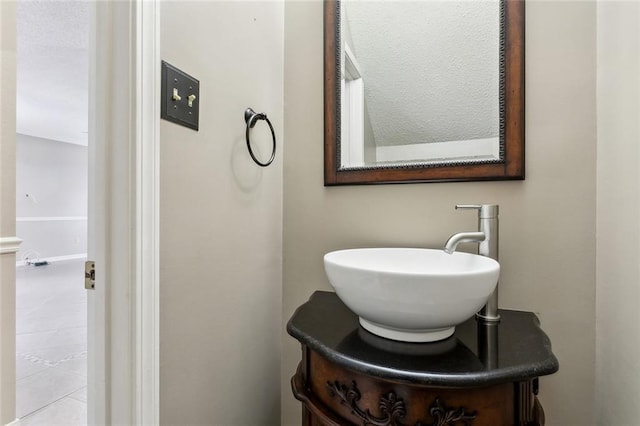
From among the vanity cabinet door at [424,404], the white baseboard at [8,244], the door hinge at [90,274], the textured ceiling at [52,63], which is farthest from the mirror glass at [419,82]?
the white baseboard at [8,244]

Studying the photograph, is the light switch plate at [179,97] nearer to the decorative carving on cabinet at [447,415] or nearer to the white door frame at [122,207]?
the white door frame at [122,207]

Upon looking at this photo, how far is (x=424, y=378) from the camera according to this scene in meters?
0.50

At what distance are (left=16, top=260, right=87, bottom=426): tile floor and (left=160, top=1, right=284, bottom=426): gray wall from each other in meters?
1.16

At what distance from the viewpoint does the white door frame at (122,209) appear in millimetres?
565

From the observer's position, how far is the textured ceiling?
190cm

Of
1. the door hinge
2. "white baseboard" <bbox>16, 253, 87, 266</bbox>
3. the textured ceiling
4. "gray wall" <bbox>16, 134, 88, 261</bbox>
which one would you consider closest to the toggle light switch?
the door hinge

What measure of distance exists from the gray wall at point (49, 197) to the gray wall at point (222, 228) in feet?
19.7

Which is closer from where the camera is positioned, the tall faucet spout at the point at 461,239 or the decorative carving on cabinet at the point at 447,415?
the decorative carving on cabinet at the point at 447,415

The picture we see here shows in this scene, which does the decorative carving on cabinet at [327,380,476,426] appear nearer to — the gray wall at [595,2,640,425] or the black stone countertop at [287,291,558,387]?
the black stone countertop at [287,291,558,387]

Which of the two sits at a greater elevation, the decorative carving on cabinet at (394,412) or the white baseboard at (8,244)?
the white baseboard at (8,244)

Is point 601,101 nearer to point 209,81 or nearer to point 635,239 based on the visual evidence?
point 635,239

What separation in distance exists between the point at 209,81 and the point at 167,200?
13.8 inches

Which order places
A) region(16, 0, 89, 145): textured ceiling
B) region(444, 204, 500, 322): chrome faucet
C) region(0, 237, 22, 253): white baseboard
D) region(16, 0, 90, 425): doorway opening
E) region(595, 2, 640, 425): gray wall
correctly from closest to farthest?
region(595, 2, 640, 425): gray wall, region(444, 204, 500, 322): chrome faucet, region(0, 237, 22, 253): white baseboard, region(16, 0, 90, 425): doorway opening, region(16, 0, 89, 145): textured ceiling

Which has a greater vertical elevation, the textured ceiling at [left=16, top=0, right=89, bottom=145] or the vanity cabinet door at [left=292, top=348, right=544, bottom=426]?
the textured ceiling at [left=16, top=0, right=89, bottom=145]
